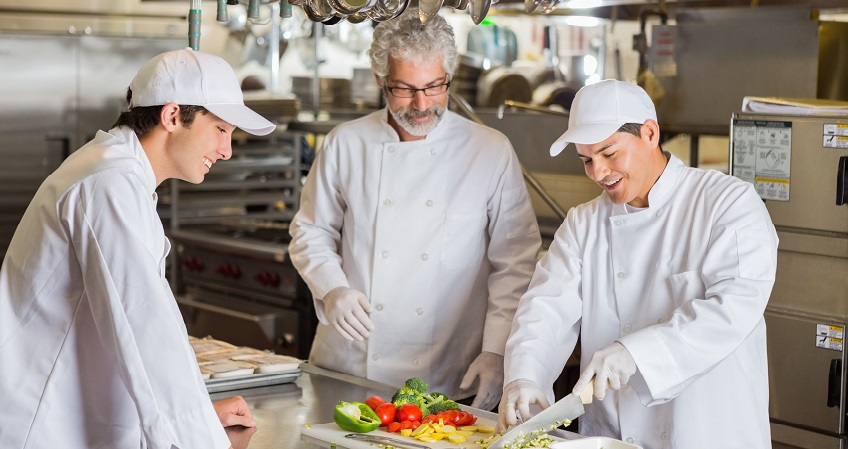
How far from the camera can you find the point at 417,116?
8.79 ft

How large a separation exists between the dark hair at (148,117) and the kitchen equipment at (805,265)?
1633 millimetres

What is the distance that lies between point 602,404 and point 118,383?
104 cm

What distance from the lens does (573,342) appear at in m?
2.42

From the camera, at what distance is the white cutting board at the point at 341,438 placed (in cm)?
202

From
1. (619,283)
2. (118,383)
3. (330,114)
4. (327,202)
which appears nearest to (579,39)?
(330,114)

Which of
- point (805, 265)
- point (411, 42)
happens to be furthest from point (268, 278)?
point (805, 265)

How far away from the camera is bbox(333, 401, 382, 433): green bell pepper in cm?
209

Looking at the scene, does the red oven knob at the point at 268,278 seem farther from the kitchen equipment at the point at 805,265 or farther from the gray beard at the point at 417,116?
the kitchen equipment at the point at 805,265

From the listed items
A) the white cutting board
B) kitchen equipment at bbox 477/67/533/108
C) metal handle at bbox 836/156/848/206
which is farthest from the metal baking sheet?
kitchen equipment at bbox 477/67/533/108

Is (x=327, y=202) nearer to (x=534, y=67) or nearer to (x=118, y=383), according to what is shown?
(x=118, y=383)

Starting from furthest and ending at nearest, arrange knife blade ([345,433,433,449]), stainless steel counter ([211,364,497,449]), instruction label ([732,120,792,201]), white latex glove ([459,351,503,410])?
instruction label ([732,120,792,201])
white latex glove ([459,351,503,410])
stainless steel counter ([211,364,497,449])
knife blade ([345,433,433,449])

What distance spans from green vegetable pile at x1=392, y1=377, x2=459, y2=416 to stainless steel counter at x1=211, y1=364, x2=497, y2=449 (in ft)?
0.37

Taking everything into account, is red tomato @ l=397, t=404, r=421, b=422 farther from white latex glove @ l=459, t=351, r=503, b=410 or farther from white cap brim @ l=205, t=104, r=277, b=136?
white cap brim @ l=205, t=104, r=277, b=136

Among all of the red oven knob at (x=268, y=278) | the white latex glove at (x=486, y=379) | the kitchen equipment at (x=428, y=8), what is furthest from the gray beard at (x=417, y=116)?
the red oven knob at (x=268, y=278)
